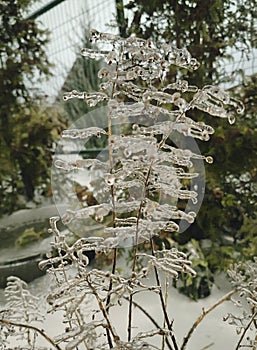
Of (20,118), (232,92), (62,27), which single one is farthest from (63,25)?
(232,92)

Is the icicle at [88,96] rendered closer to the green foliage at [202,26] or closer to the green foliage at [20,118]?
the green foliage at [202,26]

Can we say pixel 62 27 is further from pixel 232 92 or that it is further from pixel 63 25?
pixel 232 92

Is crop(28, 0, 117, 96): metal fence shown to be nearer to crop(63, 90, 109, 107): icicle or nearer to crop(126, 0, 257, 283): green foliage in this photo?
crop(126, 0, 257, 283): green foliage

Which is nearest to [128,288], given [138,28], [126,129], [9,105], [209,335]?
[209,335]

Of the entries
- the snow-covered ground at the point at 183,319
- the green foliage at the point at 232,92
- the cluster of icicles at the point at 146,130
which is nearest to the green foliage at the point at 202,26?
the green foliage at the point at 232,92

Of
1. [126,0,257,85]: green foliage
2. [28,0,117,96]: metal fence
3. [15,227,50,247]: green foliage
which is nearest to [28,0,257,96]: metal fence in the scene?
[28,0,117,96]: metal fence

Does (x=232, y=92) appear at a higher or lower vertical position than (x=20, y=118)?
higher

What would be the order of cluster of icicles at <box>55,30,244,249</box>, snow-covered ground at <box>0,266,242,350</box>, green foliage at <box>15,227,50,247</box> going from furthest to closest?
green foliage at <box>15,227,50,247</box>, snow-covered ground at <box>0,266,242,350</box>, cluster of icicles at <box>55,30,244,249</box>
